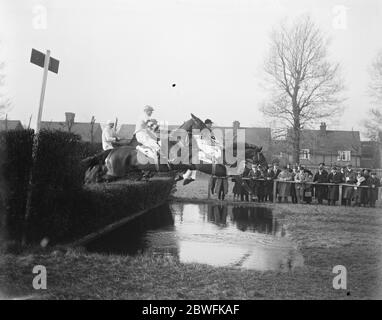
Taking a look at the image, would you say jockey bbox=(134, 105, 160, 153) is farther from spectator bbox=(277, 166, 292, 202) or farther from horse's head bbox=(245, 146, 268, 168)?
spectator bbox=(277, 166, 292, 202)

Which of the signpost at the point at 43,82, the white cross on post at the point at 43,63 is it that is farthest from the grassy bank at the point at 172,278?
the white cross on post at the point at 43,63

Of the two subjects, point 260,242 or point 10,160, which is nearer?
point 10,160

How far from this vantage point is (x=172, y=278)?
6.66 meters

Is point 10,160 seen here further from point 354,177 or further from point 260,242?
point 354,177

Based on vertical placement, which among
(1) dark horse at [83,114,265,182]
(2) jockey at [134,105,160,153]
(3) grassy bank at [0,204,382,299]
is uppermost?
(2) jockey at [134,105,160,153]

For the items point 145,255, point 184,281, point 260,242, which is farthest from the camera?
point 260,242

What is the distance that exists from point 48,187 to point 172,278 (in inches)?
120

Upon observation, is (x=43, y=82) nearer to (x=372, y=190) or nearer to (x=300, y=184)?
(x=300, y=184)

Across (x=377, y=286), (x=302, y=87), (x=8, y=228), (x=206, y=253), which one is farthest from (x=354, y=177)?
(x=8, y=228)

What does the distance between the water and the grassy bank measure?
0.90m

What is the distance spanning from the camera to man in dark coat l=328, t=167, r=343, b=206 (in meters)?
20.6

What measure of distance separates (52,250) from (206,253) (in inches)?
118

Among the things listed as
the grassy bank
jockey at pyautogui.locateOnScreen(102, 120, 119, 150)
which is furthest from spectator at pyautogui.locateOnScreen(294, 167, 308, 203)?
jockey at pyautogui.locateOnScreen(102, 120, 119, 150)

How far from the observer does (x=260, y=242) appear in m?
10.9
